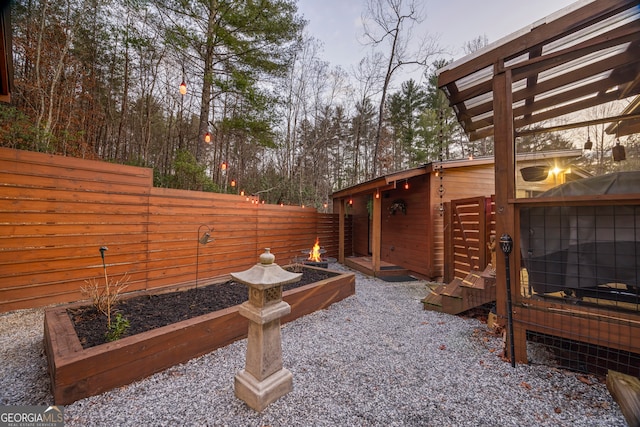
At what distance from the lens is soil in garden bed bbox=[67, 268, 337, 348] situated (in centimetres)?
236

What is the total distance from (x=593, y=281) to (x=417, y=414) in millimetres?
1825

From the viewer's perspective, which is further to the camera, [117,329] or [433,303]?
[433,303]

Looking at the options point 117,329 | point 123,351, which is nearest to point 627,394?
point 123,351

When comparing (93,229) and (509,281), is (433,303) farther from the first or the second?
(93,229)

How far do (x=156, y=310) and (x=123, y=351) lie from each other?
989mm

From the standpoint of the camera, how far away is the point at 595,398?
73.7 inches

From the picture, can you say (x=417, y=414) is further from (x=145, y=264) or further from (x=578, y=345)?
(x=145, y=264)

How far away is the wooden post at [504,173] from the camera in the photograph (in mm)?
2391

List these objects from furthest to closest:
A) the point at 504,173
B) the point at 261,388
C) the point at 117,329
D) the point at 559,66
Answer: the point at 559,66, the point at 504,173, the point at 117,329, the point at 261,388

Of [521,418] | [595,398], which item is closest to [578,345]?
[595,398]

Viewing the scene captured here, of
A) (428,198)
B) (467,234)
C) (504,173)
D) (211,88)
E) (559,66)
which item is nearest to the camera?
(504,173)

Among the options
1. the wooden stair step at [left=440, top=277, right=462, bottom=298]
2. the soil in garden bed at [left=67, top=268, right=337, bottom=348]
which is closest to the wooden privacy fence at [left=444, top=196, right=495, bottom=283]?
the wooden stair step at [left=440, top=277, right=462, bottom=298]

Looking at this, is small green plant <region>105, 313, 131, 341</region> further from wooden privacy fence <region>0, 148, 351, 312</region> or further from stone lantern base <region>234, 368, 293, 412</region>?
wooden privacy fence <region>0, 148, 351, 312</region>

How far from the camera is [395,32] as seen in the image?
10.3m
